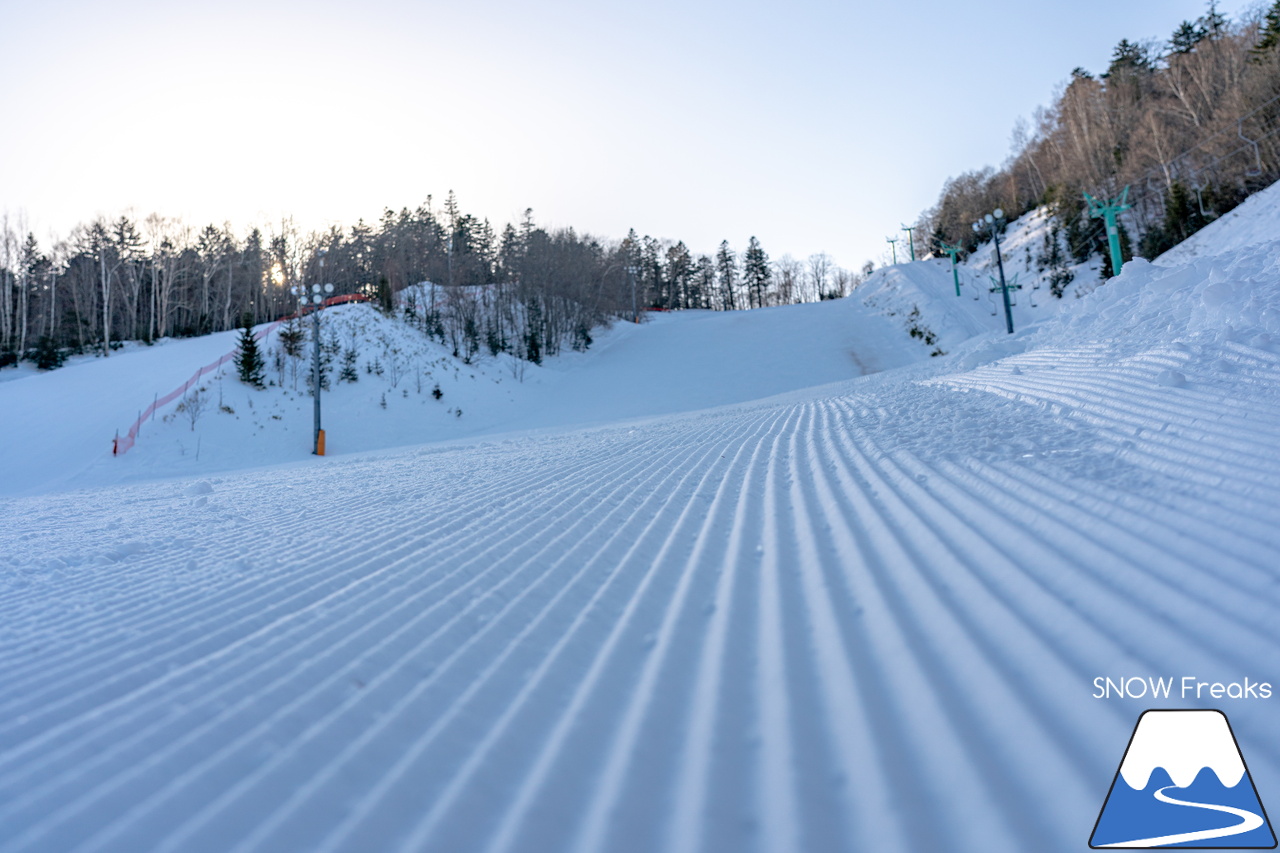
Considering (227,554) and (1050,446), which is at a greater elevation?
(1050,446)

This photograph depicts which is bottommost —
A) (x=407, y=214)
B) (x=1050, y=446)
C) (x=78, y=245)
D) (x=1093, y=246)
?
(x=1050, y=446)

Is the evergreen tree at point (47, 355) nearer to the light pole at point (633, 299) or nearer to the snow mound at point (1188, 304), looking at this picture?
the light pole at point (633, 299)

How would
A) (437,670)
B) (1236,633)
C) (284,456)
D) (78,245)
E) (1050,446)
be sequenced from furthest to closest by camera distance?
(78,245) → (284,456) → (1050,446) → (437,670) → (1236,633)

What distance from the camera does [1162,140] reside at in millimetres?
31953

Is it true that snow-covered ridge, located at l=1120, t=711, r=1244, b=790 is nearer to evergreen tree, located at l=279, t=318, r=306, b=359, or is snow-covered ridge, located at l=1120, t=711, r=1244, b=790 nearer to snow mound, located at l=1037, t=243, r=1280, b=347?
snow mound, located at l=1037, t=243, r=1280, b=347

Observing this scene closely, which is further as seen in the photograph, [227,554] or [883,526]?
[227,554]

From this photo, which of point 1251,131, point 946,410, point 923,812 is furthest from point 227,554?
point 1251,131

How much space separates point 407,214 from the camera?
61469 millimetres

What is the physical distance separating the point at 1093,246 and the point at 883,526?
40.9m

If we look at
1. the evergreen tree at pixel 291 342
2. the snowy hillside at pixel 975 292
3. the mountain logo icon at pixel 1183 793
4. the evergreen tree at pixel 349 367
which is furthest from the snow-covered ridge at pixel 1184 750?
the snowy hillside at pixel 975 292

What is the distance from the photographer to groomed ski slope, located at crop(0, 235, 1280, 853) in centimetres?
172

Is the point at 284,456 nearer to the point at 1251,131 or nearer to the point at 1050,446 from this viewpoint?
the point at 1050,446

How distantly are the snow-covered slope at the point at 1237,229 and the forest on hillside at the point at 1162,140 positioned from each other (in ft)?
6.70

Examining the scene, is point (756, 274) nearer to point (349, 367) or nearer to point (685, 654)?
point (349, 367)
